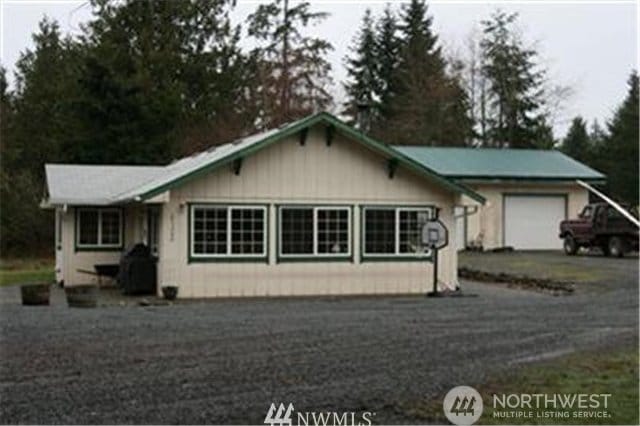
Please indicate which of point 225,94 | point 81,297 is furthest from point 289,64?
point 81,297

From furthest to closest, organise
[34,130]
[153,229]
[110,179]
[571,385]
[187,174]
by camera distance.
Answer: [34,130]
[110,179]
[153,229]
[187,174]
[571,385]

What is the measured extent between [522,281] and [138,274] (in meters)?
9.34

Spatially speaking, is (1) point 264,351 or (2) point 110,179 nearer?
(1) point 264,351

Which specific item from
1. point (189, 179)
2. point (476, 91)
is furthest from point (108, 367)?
point (476, 91)

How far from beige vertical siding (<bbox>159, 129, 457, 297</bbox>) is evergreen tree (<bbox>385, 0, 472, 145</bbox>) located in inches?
1236

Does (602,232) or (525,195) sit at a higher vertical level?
(525,195)

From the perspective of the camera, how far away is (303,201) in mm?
21812

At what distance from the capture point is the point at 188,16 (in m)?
47.4

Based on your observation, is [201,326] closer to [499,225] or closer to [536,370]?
[536,370]

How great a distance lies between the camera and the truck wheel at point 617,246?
31970 millimetres

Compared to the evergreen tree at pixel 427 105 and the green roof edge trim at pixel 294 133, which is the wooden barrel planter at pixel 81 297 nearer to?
the green roof edge trim at pixel 294 133

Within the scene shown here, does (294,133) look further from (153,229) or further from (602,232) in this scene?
(602,232)

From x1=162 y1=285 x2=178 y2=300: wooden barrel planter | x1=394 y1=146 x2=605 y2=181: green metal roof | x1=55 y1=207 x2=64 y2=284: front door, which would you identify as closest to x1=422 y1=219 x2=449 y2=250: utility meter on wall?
x1=162 y1=285 x2=178 y2=300: wooden barrel planter

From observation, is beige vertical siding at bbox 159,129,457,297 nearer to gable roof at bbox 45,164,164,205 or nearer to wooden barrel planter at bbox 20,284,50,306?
wooden barrel planter at bbox 20,284,50,306
